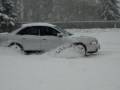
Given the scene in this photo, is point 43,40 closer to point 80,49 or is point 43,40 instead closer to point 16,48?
point 16,48

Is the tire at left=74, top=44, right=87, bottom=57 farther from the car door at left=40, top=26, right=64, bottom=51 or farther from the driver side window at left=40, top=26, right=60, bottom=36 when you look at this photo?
the driver side window at left=40, top=26, right=60, bottom=36

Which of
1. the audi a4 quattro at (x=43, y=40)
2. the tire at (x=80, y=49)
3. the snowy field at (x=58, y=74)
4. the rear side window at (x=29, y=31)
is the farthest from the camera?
the rear side window at (x=29, y=31)

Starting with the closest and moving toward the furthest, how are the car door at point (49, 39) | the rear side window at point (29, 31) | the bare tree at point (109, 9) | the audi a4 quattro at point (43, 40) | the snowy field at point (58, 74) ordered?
the snowy field at point (58, 74) → the audi a4 quattro at point (43, 40) → the car door at point (49, 39) → the rear side window at point (29, 31) → the bare tree at point (109, 9)

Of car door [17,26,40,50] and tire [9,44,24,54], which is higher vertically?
car door [17,26,40,50]

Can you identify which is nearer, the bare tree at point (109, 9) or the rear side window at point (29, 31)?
the rear side window at point (29, 31)

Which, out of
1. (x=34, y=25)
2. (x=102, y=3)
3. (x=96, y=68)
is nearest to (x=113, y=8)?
(x=102, y=3)

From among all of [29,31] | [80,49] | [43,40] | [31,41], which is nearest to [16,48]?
[31,41]

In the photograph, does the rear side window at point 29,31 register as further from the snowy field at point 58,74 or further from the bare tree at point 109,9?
the bare tree at point 109,9

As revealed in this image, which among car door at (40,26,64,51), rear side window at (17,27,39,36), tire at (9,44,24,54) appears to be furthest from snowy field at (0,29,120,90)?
rear side window at (17,27,39,36)

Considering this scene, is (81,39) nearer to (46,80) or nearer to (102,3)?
(46,80)

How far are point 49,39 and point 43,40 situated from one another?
289 mm

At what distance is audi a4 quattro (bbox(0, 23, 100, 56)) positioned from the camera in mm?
10195

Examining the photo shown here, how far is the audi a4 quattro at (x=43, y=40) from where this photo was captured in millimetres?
10195

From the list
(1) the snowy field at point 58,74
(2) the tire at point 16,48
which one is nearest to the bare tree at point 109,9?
(2) the tire at point 16,48
